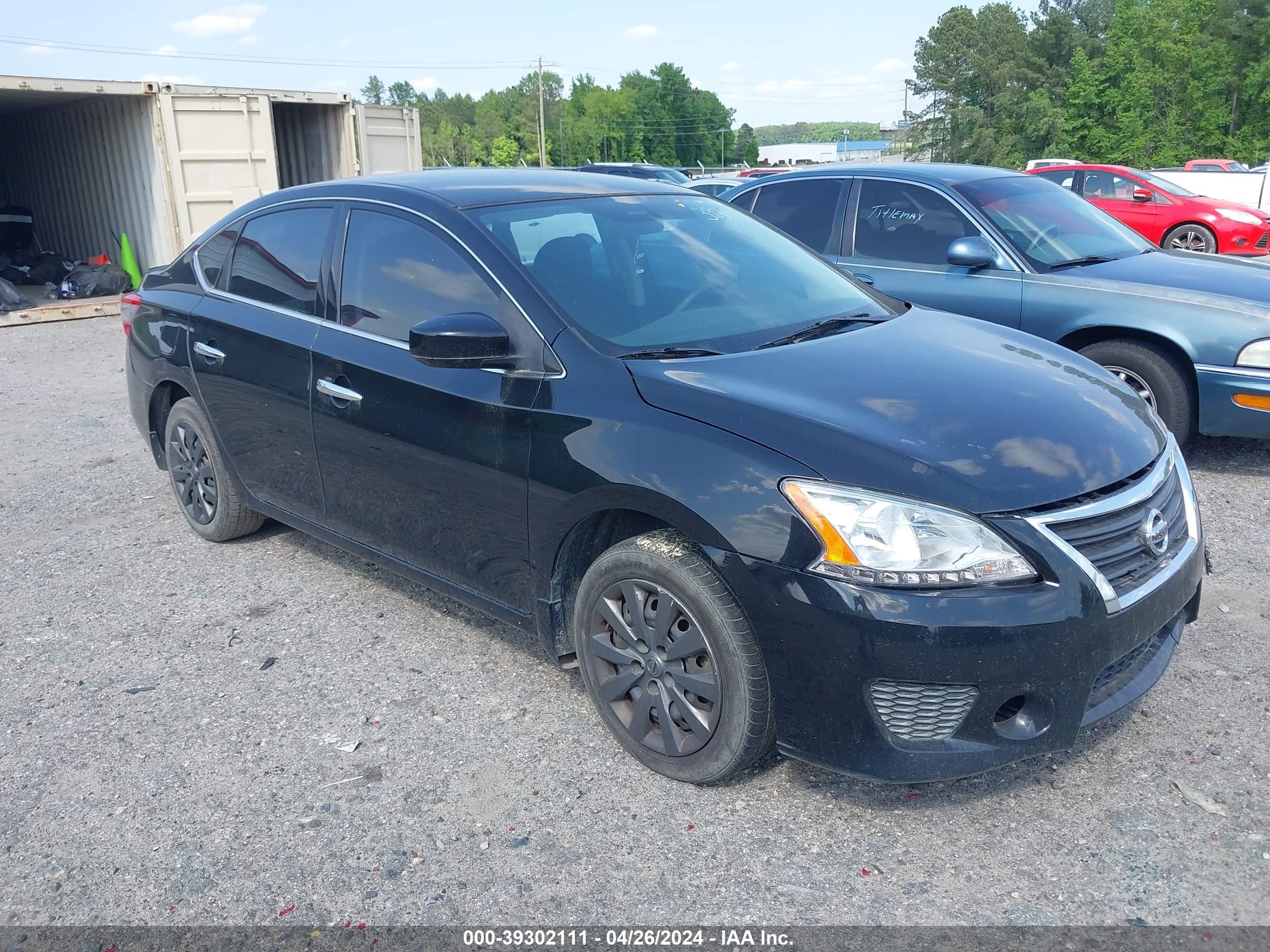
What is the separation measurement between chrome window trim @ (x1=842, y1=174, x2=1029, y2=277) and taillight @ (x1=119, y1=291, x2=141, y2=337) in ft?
13.5

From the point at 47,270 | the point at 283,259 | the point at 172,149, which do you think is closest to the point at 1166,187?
the point at 172,149

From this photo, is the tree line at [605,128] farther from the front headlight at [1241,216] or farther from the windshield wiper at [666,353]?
the windshield wiper at [666,353]

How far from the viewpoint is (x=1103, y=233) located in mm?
6387

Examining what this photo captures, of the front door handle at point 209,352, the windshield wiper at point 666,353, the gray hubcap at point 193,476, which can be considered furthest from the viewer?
the gray hubcap at point 193,476

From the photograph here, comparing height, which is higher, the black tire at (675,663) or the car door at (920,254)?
the car door at (920,254)

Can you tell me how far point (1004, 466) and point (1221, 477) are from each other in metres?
3.64

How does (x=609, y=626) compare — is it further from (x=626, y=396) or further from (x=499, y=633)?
(x=499, y=633)

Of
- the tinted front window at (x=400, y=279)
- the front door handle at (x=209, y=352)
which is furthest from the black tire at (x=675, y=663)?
the front door handle at (x=209, y=352)

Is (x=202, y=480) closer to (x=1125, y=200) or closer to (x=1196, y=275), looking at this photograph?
(x=1196, y=275)

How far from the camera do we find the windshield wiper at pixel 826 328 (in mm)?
3291

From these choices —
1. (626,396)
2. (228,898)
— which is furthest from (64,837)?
(626,396)

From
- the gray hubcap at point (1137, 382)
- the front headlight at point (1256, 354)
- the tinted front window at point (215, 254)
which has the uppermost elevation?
the tinted front window at point (215, 254)

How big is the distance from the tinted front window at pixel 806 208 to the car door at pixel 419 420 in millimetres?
3516

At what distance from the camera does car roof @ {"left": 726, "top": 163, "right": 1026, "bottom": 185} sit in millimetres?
6328
